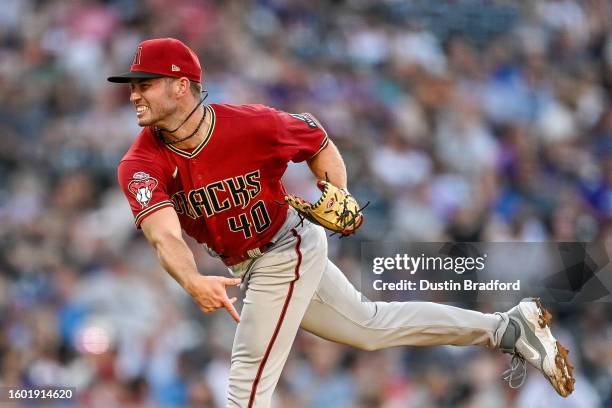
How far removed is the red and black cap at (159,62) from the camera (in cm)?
401

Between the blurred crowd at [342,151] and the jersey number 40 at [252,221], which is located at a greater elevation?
the jersey number 40 at [252,221]

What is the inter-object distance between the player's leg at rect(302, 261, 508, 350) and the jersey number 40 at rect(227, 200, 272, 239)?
0.36m

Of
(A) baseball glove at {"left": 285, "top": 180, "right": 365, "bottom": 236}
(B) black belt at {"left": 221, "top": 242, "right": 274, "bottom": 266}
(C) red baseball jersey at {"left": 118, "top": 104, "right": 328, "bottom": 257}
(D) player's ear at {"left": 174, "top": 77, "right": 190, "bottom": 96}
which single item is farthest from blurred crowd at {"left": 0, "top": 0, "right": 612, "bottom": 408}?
(D) player's ear at {"left": 174, "top": 77, "right": 190, "bottom": 96}

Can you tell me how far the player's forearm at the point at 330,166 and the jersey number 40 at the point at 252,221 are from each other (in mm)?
305

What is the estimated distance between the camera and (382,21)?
27.6 feet

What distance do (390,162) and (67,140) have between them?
7.68 feet

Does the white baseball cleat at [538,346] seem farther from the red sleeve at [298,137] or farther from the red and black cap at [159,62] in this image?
the red and black cap at [159,62]

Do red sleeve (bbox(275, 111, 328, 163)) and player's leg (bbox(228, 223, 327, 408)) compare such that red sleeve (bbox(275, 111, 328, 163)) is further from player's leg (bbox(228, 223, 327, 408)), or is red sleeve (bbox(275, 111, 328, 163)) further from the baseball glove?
player's leg (bbox(228, 223, 327, 408))

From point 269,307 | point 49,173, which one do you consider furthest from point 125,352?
point 269,307

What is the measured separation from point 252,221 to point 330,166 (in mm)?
420

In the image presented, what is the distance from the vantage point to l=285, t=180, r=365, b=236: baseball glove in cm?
406

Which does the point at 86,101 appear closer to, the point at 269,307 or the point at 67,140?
the point at 67,140

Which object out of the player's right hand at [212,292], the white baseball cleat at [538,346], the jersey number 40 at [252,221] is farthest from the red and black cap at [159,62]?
the white baseball cleat at [538,346]

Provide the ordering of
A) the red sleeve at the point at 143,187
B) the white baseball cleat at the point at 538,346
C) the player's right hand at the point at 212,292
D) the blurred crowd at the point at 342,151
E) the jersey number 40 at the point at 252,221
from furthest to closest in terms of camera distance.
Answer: the blurred crowd at the point at 342,151 → the white baseball cleat at the point at 538,346 → the jersey number 40 at the point at 252,221 → the red sleeve at the point at 143,187 → the player's right hand at the point at 212,292
